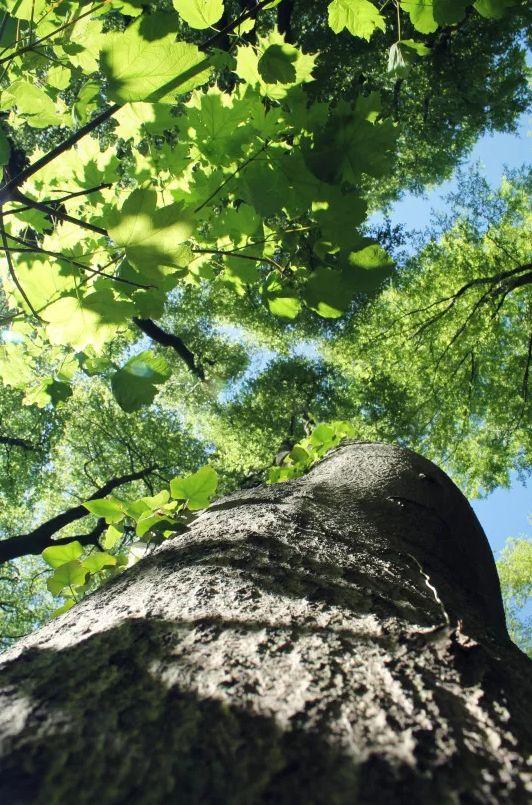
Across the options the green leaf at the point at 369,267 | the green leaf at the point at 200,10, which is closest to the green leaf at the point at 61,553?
the green leaf at the point at 369,267

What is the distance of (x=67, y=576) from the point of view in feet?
5.99

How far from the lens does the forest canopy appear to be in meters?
1.05

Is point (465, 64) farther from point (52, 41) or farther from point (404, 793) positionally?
point (404, 793)

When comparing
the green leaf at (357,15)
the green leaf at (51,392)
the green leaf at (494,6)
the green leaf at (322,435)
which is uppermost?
the green leaf at (322,435)

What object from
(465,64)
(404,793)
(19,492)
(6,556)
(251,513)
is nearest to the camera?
(404,793)

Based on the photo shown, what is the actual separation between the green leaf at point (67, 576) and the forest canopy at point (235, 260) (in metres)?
0.01

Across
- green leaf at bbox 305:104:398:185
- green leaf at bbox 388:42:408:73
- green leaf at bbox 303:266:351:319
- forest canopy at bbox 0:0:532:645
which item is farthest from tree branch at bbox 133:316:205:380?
green leaf at bbox 305:104:398:185

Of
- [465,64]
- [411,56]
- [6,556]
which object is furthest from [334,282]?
[465,64]

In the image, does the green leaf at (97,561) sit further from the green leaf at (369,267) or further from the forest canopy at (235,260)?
the green leaf at (369,267)

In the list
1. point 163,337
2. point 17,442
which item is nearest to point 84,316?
point 163,337

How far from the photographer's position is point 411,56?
1.27m

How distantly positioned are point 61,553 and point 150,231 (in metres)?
1.32

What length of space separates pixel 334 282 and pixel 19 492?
13.6m

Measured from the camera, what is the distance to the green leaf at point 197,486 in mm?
1731
